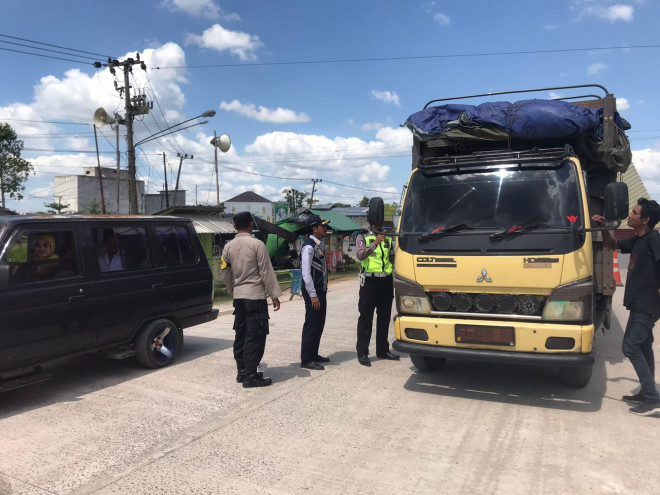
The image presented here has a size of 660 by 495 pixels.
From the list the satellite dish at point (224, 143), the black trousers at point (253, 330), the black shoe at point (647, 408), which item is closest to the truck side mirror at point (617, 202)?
the black shoe at point (647, 408)

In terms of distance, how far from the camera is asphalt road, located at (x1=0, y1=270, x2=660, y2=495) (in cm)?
313

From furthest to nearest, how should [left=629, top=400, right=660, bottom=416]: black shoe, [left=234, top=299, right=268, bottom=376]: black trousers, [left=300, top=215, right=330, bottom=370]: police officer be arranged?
[left=300, top=215, right=330, bottom=370]: police officer < [left=234, top=299, right=268, bottom=376]: black trousers < [left=629, top=400, right=660, bottom=416]: black shoe

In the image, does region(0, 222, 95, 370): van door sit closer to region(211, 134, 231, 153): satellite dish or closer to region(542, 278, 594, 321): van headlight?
region(542, 278, 594, 321): van headlight

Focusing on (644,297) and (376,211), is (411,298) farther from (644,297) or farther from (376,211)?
Result: (644,297)

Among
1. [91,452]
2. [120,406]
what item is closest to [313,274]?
[120,406]

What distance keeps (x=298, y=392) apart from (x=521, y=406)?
2.18 m

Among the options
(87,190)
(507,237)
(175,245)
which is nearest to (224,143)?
(175,245)

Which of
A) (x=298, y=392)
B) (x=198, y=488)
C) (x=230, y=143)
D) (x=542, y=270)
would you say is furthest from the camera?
(x=230, y=143)

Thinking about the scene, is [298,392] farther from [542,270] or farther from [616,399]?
[616,399]

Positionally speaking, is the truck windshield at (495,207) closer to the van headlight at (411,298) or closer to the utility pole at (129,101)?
the van headlight at (411,298)

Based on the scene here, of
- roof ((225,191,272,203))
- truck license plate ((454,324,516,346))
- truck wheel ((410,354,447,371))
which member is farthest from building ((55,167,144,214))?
truck license plate ((454,324,516,346))

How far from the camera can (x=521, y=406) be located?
4418mm

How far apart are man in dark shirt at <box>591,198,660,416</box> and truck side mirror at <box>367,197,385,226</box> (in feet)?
7.78

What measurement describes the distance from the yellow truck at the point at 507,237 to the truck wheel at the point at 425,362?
0.02 metres
